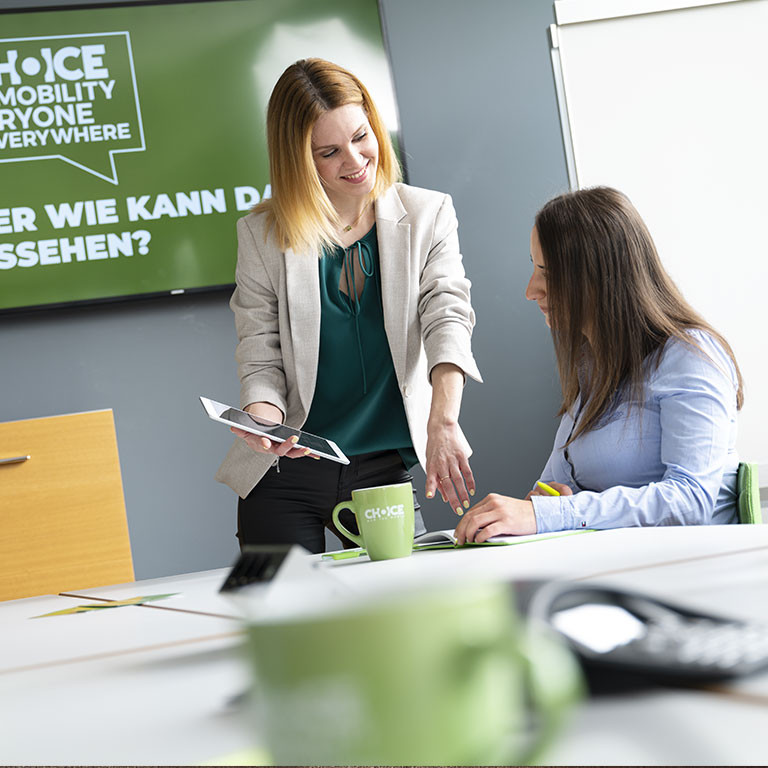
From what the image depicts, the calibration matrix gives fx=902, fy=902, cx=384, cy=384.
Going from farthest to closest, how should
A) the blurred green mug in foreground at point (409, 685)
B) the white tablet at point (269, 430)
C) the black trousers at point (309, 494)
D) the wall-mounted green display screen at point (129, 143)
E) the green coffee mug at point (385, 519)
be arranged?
the wall-mounted green display screen at point (129, 143)
the black trousers at point (309, 494)
the white tablet at point (269, 430)
the green coffee mug at point (385, 519)
the blurred green mug in foreground at point (409, 685)

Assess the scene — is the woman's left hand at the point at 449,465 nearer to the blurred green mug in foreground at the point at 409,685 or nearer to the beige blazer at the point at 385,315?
the beige blazer at the point at 385,315

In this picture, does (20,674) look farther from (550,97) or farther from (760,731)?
(550,97)

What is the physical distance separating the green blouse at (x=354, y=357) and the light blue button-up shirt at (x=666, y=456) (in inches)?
15.6

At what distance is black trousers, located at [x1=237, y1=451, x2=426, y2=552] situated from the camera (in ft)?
5.49

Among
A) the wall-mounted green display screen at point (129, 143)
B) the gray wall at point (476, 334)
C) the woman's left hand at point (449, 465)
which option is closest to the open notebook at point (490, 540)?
the woman's left hand at point (449, 465)

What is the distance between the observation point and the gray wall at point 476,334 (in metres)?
2.84

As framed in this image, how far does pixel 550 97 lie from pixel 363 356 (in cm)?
171

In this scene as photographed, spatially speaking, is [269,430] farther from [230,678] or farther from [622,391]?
[230,678]

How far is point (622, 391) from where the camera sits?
1524 millimetres

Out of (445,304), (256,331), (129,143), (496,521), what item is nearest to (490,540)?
(496,521)

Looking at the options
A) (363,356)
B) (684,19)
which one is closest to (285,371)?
(363,356)

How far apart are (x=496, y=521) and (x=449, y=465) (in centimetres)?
33

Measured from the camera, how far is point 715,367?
1427 millimetres

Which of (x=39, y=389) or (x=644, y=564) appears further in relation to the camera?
(x=39, y=389)
